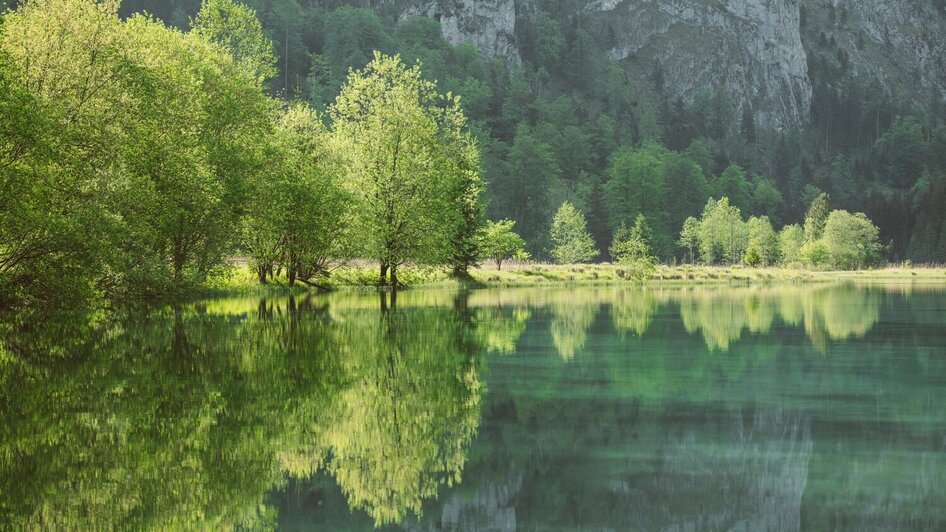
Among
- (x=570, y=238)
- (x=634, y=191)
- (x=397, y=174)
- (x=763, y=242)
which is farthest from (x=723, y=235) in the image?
(x=397, y=174)

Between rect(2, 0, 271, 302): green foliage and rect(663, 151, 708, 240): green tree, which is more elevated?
rect(663, 151, 708, 240): green tree

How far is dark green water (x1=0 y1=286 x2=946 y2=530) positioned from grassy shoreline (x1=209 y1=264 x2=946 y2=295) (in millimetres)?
26964

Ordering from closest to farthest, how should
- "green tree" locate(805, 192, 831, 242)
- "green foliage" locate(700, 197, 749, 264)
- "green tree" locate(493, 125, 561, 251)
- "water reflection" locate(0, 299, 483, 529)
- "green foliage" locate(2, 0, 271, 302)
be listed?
"water reflection" locate(0, 299, 483, 529)
"green foliage" locate(2, 0, 271, 302)
"green foliage" locate(700, 197, 749, 264)
"green tree" locate(805, 192, 831, 242)
"green tree" locate(493, 125, 561, 251)

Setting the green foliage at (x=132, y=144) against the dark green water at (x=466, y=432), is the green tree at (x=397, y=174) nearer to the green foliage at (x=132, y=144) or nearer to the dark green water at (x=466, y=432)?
the green foliage at (x=132, y=144)

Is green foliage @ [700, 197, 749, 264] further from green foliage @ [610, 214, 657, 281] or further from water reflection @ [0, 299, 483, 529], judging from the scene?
water reflection @ [0, 299, 483, 529]

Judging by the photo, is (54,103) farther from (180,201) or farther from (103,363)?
(103,363)

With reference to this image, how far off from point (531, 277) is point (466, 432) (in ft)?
233

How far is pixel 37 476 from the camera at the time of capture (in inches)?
410

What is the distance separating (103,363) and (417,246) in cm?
4110

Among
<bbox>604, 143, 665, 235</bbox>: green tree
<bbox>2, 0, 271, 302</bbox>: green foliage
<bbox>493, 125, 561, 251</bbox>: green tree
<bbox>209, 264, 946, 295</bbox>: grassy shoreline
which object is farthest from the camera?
<bbox>604, 143, 665, 235</bbox>: green tree

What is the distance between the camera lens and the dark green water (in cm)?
947

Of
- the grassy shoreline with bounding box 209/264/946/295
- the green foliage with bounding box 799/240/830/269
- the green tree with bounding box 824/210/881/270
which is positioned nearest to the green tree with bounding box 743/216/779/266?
the green foliage with bounding box 799/240/830/269

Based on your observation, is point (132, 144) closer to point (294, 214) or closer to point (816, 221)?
point (294, 214)

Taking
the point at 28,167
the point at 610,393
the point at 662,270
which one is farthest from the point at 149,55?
the point at 662,270
